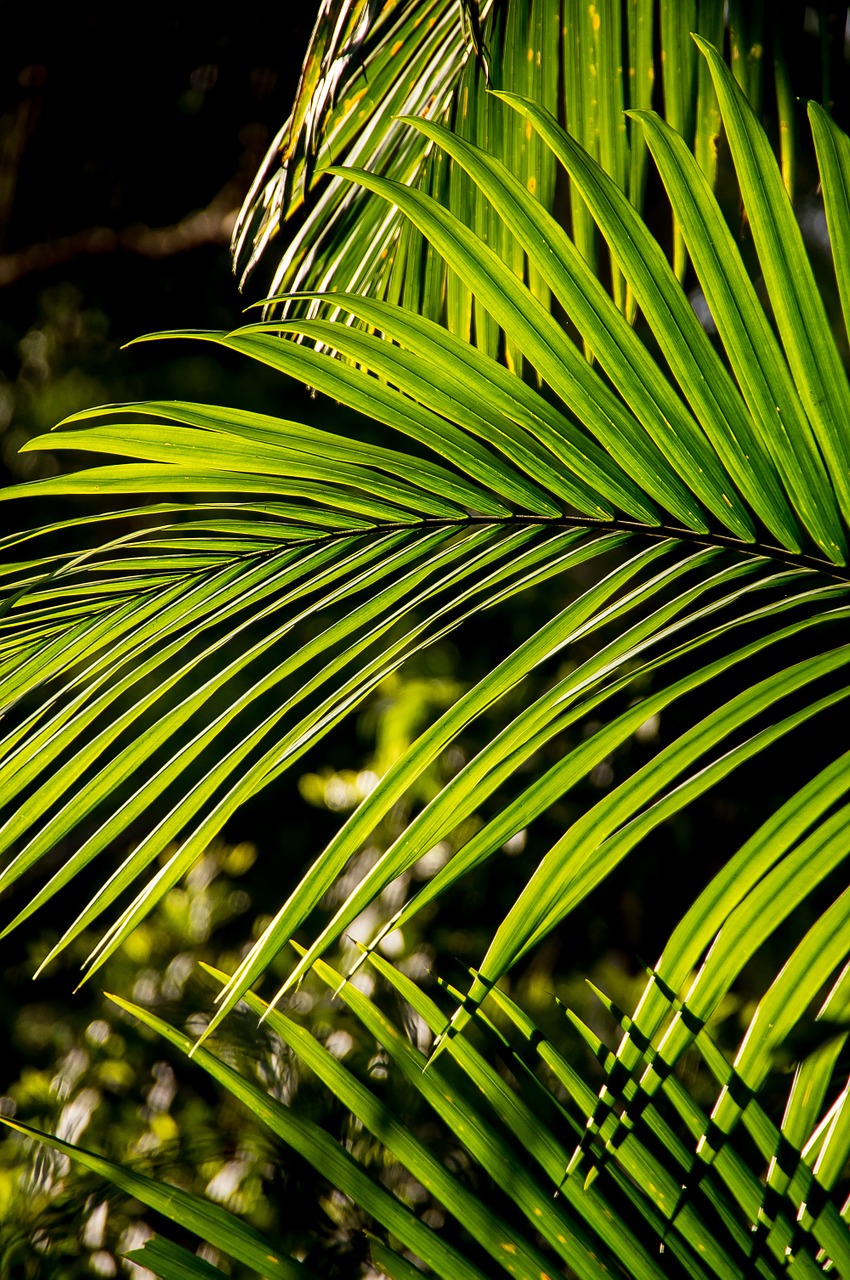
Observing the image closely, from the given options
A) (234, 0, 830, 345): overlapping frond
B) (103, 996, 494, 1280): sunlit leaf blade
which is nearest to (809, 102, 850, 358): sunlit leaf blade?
(234, 0, 830, 345): overlapping frond

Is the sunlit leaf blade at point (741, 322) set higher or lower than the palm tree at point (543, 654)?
higher

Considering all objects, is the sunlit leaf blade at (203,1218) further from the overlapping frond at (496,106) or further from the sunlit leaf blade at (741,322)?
the overlapping frond at (496,106)

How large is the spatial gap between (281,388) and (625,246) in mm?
1984

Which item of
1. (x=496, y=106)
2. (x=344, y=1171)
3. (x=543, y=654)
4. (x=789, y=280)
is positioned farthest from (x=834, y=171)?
(x=344, y=1171)

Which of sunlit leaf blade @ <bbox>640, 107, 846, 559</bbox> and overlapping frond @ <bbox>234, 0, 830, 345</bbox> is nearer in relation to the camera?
sunlit leaf blade @ <bbox>640, 107, 846, 559</bbox>

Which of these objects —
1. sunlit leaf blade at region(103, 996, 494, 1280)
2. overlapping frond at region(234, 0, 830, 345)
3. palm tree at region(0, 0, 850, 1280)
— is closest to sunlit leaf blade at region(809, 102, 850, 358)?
palm tree at region(0, 0, 850, 1280)

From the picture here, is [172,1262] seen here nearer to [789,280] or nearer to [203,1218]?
[203,1218]

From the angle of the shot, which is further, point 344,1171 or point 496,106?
point 496,106

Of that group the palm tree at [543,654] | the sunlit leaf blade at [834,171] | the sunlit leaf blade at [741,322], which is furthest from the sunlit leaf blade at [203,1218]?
the sunlit leaf blade at [834,171]

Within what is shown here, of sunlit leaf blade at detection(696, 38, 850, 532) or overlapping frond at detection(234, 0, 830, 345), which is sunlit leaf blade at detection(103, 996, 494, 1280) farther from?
overlapping frond at detection(234, 0, 830, 345)

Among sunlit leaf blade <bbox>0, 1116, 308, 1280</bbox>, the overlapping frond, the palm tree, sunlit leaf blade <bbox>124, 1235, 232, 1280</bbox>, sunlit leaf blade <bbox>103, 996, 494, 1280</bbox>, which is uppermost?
the overlapping frond

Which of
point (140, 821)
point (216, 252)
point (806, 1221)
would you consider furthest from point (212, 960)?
point (216, 252)

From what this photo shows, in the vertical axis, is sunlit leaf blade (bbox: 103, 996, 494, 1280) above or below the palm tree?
below

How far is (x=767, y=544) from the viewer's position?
0.66m
